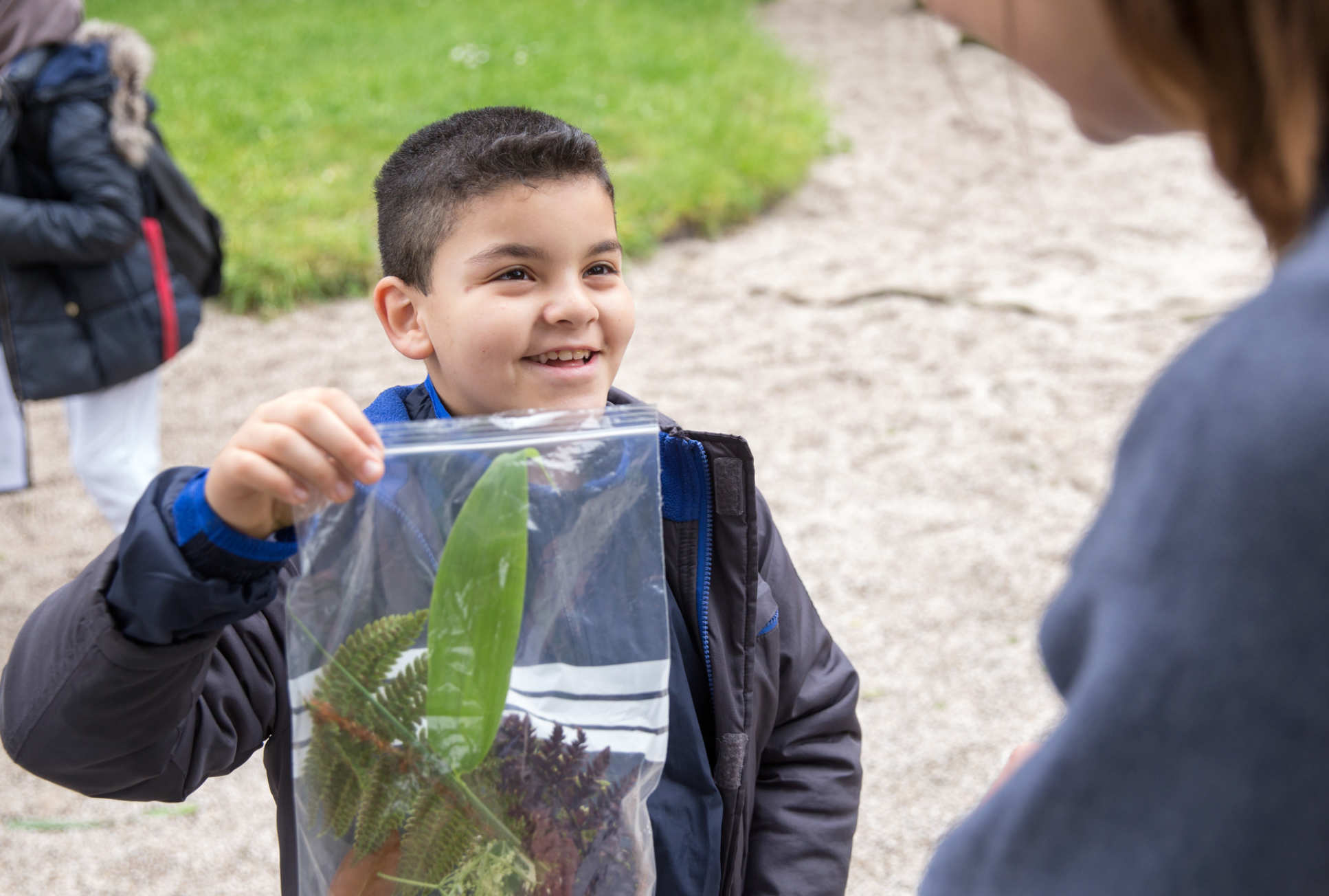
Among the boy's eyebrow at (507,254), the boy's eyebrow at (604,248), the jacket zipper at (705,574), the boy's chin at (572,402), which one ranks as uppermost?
the boy's eyebrow at (507,254)

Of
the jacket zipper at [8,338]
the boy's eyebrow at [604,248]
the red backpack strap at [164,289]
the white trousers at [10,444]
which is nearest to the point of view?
the boy's eyebrow at [604,248]

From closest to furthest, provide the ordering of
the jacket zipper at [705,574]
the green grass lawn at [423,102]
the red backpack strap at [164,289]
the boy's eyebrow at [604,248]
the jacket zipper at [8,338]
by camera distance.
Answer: the jacket zipper at [705,574], the boy's eyebrow at [604,248], the jacket zipper at [8,338], the red backpack strap at [164,289], the green grass lawn at [423,102]

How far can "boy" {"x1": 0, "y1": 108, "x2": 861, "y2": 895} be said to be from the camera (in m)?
0.93

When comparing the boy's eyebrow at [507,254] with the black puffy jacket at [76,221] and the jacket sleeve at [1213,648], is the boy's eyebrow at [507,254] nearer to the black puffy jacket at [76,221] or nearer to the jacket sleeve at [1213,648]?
the jacket sleeve at [1213,648]

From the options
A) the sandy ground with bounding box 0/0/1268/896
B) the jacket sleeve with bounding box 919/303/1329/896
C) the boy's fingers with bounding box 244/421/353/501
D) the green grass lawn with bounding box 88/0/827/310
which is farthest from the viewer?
the green grass lawn with bounding box 88/0/827/310

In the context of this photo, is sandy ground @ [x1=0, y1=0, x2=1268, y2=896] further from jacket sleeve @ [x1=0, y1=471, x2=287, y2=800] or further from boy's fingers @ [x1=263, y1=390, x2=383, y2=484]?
jacket sleeve @ [x1=0, y1=471, x2=287, y2=800]

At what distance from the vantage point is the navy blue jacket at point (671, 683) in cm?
96

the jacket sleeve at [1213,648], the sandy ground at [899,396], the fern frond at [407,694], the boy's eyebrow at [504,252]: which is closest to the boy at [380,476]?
the boy's eyebrow at [504,252]

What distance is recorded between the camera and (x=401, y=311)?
1.44 m

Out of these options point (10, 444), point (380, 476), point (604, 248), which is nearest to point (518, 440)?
point (380, 476)

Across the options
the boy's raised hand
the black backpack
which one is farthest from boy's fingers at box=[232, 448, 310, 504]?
the black backpack

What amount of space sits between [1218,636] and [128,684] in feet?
2.82

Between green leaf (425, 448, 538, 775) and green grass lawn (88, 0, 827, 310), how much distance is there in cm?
495

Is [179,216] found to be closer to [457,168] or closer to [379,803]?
[457,168]
